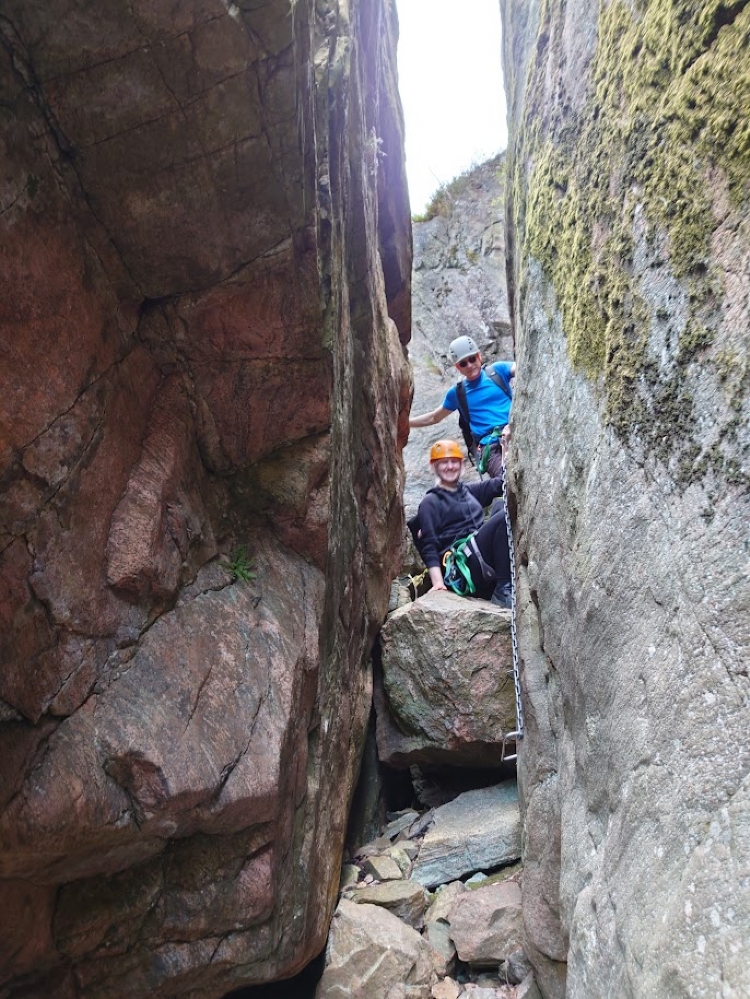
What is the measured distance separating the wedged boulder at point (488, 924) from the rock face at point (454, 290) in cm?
959

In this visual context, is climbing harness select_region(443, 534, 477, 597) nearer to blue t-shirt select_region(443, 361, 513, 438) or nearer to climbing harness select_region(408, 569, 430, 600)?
climbing harness select_region(408, 569, 430, 600)

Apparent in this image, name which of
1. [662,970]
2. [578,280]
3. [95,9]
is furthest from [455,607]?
[95,9]

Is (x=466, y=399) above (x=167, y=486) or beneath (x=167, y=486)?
above

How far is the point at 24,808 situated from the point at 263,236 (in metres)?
2.85

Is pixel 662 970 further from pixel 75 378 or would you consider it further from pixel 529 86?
pixel 529 86

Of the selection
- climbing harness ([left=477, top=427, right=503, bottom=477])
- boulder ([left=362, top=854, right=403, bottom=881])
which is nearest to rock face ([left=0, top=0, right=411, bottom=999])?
boulder ([left=362, top=854, right=403, bottom=881])

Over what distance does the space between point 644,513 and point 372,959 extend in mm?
3508

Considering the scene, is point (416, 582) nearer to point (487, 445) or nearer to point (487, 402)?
point (487, 445)

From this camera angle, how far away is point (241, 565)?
425cm

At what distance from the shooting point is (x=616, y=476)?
9.84 ft

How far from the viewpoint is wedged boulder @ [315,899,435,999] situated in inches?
168

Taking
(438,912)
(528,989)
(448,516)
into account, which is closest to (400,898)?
(438,912)

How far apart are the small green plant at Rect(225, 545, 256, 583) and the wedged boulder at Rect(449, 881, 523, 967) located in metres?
2.79

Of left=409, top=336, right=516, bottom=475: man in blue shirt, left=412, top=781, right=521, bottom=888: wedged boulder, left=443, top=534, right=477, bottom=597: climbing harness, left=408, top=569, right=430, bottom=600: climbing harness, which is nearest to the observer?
left=412, top=781, right=521, bottom=888: wedged boulder
